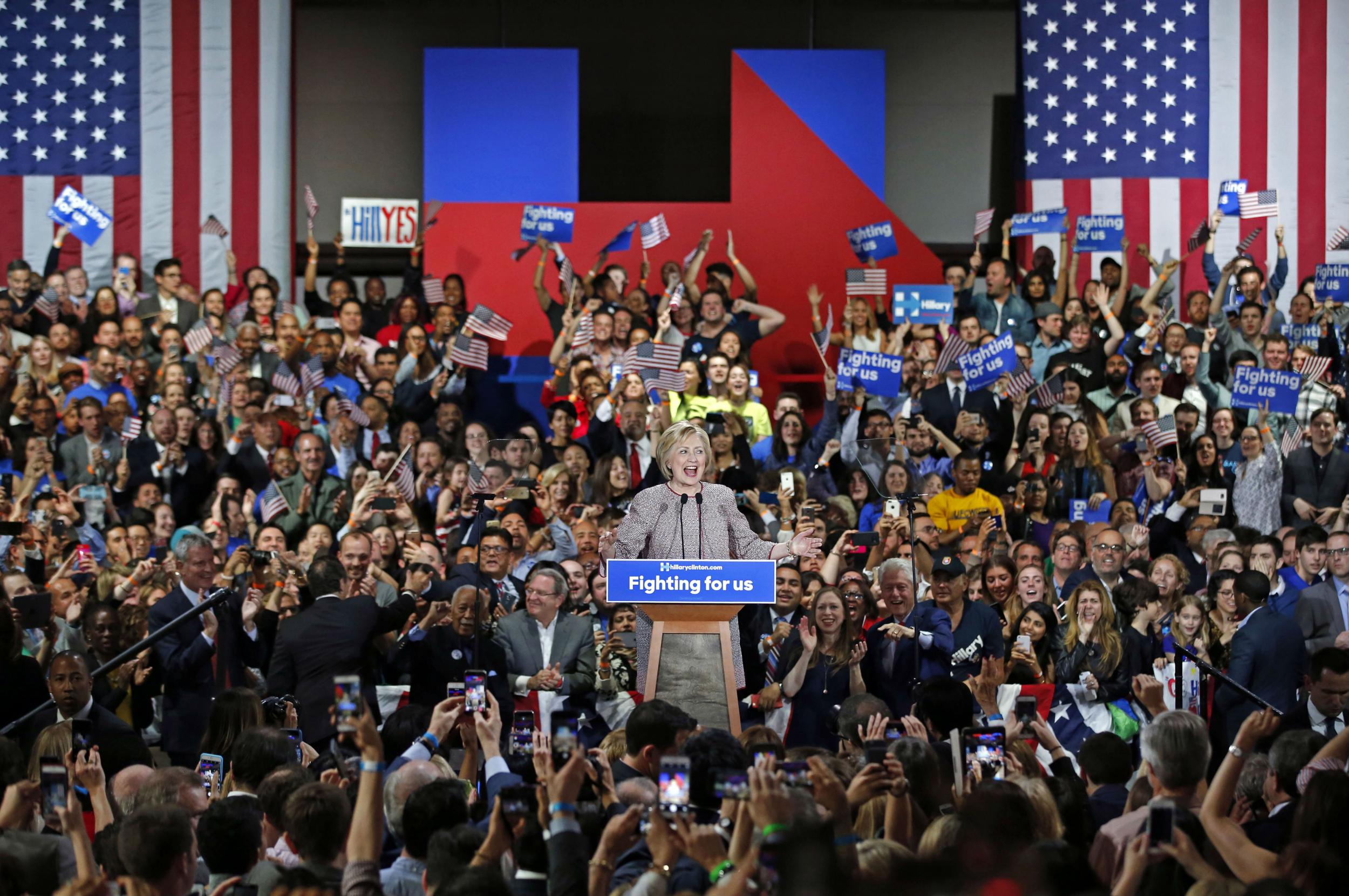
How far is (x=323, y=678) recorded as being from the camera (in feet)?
23.0

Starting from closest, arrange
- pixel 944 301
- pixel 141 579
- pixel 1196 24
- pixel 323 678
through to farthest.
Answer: pixel 323 678 → pixel 141 579 → pixel 944 301 → pixel 1196 24

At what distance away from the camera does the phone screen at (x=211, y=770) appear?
5.24m

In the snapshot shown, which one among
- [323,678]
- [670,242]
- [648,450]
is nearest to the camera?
[323,678]

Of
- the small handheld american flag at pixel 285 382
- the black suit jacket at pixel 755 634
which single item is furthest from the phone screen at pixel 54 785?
the small handheld american flag at pixel 285 382

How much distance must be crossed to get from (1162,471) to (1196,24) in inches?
267

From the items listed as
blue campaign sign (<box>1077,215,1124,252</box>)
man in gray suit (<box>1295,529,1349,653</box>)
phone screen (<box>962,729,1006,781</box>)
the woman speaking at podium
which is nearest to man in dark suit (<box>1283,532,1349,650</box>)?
man in gray suit (<box>1295,529,1349,653</box>)

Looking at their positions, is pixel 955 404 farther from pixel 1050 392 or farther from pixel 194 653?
pixel 194 653

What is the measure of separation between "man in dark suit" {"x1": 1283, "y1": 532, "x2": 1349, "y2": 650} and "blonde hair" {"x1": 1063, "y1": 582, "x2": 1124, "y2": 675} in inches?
45.2

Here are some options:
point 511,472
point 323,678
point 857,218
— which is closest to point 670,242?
point 857,218

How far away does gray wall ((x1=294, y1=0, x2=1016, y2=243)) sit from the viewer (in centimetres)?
1608

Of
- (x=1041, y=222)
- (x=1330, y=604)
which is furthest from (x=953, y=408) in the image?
(x=1330, y=604)

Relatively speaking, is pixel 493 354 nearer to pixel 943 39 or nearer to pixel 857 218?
pixel 857 218

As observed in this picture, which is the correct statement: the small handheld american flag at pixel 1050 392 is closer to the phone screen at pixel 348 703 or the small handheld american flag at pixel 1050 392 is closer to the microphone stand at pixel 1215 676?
the microphone stand at pixel 1215 676

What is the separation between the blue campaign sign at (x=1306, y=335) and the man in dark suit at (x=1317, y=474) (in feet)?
6.86
